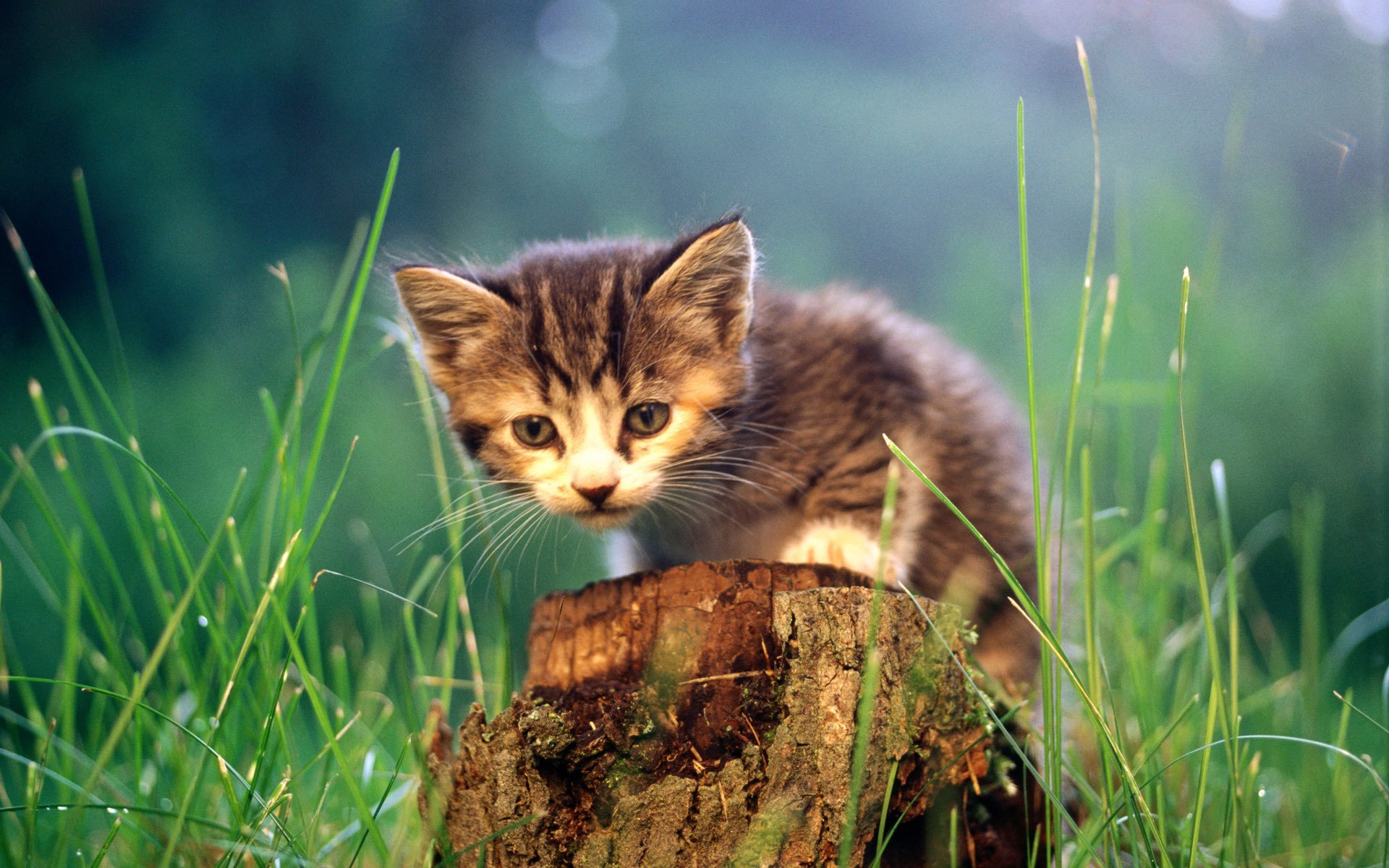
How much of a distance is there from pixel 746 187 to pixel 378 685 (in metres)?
2.05

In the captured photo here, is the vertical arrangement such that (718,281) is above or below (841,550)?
above

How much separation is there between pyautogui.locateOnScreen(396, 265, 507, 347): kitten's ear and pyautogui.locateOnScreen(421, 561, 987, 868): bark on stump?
665 mm

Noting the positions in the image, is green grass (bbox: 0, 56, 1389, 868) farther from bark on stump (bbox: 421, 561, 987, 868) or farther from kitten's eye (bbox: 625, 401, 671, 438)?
kitten's eye (bbox: 625, 401, 671, 438)

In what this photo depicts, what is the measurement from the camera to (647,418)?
152 cm

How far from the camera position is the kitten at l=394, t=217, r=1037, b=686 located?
4.91 feet

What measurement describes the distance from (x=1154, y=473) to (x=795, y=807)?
1361 millimetres

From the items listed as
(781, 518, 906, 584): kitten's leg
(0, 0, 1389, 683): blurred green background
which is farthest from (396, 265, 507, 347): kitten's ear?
(0, 0, 1389, 683): blurred green background

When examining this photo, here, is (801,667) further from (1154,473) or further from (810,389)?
(1154,473)

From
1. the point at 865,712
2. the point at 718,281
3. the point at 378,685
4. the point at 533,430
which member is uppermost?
the point at 718,281

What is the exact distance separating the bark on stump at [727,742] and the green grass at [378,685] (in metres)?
0.05

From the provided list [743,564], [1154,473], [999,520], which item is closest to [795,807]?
[743,564]

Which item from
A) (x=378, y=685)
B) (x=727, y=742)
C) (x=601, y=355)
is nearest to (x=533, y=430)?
(x=601, y=355)

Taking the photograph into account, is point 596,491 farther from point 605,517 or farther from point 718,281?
point 718,281

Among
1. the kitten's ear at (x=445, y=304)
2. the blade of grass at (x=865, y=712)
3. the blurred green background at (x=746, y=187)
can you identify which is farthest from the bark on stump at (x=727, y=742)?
the blurred green background at (x=746, y=187)
